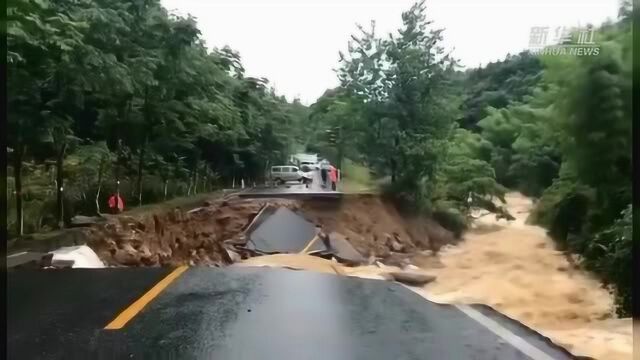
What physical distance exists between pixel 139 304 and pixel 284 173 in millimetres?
23923

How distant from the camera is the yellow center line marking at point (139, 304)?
163 inches

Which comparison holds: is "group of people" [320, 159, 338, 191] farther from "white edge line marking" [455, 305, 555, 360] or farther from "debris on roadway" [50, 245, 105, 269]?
"white edge line marking" [455, 305, 555, 360]

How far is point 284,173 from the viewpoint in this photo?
28.8 m

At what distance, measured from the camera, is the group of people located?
64.4 feet

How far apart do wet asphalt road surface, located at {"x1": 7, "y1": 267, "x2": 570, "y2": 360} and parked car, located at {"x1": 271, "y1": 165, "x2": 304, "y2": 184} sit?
21500mm

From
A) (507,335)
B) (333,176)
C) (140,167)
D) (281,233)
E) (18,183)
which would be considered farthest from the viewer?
(333,176)

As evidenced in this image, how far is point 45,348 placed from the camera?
3527 mm

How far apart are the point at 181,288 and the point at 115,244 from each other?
6996 millimetres

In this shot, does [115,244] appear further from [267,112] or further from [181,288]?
[267,112]

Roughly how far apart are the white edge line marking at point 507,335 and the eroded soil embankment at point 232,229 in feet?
28.6

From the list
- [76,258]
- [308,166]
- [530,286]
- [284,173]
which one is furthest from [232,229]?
[284,173]

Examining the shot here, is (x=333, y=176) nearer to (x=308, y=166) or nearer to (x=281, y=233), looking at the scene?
(x=281, y=233)

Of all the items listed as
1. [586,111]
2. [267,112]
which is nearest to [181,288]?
[586,111]


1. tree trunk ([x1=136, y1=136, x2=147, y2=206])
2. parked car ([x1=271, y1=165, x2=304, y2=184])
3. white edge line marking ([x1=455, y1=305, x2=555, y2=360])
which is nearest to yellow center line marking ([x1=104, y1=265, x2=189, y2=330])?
white edge line marking ([x1=455, y1=305, x2=555, y2=360])
